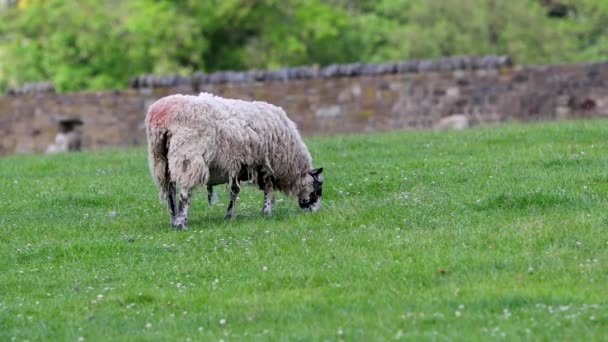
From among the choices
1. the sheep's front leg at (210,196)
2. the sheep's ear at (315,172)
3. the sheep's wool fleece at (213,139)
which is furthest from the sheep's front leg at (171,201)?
the sheep's ear at (315,172)

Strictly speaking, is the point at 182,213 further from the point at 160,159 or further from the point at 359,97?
the point at 359,97

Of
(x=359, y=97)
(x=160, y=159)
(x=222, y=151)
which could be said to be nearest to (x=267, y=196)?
(x=222, y=151)

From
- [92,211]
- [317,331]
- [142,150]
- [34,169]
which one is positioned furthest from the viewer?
[142,150]

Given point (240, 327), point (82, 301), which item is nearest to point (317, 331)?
point (240, 327)

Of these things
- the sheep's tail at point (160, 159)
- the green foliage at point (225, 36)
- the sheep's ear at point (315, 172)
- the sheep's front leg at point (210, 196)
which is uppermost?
the sheep's tail at point (160, 159)

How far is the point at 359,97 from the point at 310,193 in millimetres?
10377

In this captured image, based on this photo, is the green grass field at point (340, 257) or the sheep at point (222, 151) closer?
the green grass field at point (340, 257)

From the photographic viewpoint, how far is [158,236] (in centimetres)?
1145

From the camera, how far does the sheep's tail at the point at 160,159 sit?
460 inches

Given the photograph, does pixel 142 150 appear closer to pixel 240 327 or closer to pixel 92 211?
pixel 92 211

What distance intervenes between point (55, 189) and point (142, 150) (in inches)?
201

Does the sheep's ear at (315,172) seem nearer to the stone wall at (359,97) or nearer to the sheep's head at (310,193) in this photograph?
the sheep's head at (310,193)

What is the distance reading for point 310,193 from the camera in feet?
Result: 41.5

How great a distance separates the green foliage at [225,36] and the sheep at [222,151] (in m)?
20.9
